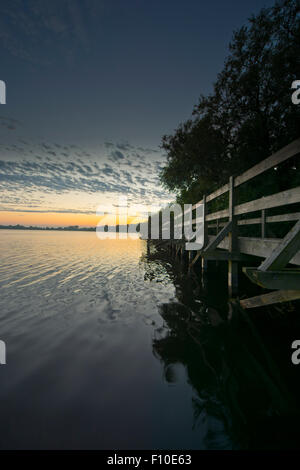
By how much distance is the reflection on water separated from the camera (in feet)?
8.05

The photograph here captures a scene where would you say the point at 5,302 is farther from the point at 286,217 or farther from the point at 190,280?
the point at 286,217

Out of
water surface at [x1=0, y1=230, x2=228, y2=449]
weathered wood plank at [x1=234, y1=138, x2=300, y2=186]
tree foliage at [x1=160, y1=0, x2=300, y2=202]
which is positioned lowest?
water surface at [x1=0, y1=230, x2=228, y2=449]

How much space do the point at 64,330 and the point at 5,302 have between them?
3366mm

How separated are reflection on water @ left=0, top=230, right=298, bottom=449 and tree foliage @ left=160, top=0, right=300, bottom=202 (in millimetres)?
11495

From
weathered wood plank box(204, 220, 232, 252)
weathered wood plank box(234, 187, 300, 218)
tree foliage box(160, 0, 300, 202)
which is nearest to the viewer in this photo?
weathered wood plank box(234, 187, 300, 218)

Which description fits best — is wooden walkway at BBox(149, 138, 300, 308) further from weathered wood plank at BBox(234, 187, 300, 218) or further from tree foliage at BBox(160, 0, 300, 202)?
tree foliage at BBox(160, 0, 300, 202)

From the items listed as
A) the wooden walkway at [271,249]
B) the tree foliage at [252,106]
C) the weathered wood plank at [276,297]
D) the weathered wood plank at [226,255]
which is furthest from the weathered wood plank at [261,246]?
the tree foliage at [252,106]

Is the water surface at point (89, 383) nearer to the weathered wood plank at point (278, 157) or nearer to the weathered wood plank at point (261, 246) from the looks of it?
the weathered wood plank at point (261, 246)

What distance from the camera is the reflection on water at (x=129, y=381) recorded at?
8.05 feet

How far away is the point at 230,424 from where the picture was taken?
2543 mm

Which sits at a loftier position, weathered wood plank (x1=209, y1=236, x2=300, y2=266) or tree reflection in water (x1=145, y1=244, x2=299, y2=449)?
weathered wood plank (x1=209, y1=236, x2=300, y2=266)

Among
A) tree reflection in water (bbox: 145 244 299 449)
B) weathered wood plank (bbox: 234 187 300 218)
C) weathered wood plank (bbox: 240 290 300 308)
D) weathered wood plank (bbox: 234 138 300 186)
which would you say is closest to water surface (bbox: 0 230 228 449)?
tree reflection in water (bbox: 145 244 299 449)

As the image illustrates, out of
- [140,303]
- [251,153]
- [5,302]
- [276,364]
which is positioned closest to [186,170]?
[251,153]

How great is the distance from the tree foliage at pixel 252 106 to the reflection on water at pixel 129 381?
453 inches
